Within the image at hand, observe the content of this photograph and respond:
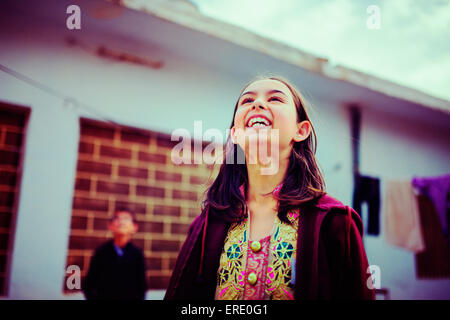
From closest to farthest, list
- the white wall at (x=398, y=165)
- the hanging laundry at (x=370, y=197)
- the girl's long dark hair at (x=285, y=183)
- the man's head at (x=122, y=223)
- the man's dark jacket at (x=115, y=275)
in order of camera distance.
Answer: the girl's long dark hair at (x=285, y=183) → the man's dark jacket at (x=115, y=275) → the man's head at (x=122, y=223) → the hanging laundry at (x=370, y=197) → the white wall at (x=398, y=165)

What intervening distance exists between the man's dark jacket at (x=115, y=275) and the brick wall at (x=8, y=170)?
0.86 m

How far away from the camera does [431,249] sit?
5.48 meters

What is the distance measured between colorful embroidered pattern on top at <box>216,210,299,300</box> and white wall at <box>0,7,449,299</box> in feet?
6.63

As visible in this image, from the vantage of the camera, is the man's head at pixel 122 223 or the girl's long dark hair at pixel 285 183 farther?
the man's head at pixel 122 223

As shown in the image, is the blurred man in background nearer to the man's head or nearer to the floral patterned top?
the man's head

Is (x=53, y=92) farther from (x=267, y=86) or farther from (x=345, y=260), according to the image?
(x=345, y=260)

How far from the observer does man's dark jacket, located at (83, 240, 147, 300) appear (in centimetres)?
385

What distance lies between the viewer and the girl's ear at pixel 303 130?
1503 mm

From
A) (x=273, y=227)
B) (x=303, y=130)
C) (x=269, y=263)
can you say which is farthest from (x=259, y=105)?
(x=269, y=263)

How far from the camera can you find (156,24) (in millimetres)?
4477

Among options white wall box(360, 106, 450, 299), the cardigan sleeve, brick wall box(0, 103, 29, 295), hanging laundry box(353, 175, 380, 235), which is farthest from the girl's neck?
white wall box(360, 106, 450, 299)

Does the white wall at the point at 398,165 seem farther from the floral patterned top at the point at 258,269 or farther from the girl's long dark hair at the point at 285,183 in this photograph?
the floral patterned top at the point at 258,269

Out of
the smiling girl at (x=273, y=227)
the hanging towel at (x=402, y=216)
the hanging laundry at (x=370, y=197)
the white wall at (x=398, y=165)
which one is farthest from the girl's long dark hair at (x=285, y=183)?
the white wall at (x=398, y=165)

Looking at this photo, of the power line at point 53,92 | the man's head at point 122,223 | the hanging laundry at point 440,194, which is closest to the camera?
the power line at point 53,92
